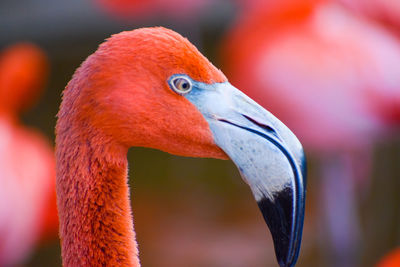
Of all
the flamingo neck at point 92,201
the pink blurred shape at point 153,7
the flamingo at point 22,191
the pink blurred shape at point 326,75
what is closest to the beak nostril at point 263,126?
the flamingo neck at point 92,201

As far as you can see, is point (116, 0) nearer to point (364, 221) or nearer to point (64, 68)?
point (64, 68)

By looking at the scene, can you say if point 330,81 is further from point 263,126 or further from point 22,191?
point 263,126

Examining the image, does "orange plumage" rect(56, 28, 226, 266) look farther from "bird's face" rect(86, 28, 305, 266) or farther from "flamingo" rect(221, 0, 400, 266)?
"flamingo" rect(221, 0, 400, 266)

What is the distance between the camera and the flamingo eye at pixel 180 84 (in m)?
1.24

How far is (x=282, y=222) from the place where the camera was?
1.21 meters

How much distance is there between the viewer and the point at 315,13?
129 inches

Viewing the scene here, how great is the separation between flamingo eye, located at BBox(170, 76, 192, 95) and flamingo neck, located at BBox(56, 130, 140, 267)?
0.63 feet

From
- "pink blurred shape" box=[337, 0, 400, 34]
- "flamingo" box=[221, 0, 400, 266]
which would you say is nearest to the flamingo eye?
"flamingo" box=[221, 0, 400, 266]

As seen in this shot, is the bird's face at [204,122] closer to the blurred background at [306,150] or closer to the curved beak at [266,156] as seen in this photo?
the curved beak at [266,156]

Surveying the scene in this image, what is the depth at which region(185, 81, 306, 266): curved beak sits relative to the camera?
1196 millimetres

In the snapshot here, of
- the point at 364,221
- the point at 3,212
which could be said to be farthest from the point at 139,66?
the point at 364,221

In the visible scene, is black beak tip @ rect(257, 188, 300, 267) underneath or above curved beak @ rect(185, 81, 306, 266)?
underneath

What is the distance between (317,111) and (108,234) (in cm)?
194

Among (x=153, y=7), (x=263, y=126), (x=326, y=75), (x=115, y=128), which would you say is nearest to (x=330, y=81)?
(x=326, y=75)
